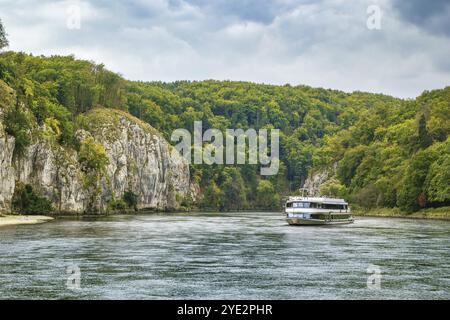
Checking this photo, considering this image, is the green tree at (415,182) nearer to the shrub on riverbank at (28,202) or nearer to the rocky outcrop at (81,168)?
the rocky outcrop at (81,168)

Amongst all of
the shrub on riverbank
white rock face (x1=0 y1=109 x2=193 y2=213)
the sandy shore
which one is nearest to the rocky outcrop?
white rock face (x1=0 y1=109 x2=193 y2=213)

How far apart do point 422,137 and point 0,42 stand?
108 meters

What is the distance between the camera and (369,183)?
18212cm

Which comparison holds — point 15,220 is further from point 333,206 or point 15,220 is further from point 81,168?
→ point 333,206

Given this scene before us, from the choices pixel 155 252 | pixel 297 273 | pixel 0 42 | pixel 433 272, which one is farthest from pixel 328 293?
pixel 0 42

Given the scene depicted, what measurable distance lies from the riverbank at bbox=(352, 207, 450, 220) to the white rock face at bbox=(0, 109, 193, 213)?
6306 cm

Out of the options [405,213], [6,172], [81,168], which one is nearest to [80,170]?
[81,168]

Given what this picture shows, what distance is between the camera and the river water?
39188 millimetres

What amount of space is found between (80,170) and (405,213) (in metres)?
77.2

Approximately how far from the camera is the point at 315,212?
11450cm
